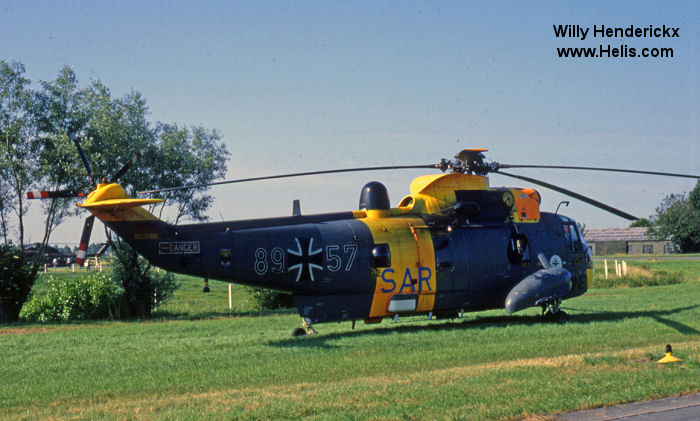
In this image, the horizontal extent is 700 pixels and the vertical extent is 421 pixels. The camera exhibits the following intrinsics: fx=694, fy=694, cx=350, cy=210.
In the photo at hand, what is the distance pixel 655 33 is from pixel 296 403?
14.9 m

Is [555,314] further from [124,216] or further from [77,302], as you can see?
[77,302]

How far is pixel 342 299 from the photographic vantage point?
58.1ft

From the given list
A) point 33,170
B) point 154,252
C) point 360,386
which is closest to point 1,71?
point 33,170

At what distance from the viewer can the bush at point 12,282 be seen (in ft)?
92.5

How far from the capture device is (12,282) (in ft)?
93.0

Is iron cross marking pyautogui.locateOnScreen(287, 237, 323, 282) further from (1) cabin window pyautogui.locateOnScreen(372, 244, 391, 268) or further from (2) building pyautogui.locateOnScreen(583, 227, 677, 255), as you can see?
(2) building pyautogui.locateOnScreen(583, 227, 677, 255)

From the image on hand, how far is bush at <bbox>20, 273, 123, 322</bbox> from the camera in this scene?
27.8m

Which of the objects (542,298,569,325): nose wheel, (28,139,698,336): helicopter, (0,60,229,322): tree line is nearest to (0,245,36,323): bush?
(0,60,229,322): tree line

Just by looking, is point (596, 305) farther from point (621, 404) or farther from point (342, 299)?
point (621, 404)

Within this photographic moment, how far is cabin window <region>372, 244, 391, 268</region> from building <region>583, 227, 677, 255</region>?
106 meters

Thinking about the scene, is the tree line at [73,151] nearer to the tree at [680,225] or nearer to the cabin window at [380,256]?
the cabin window at [380,256]

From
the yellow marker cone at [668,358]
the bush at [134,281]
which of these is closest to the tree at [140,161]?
the bush at [134,281]

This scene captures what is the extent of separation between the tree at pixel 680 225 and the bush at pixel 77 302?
9373cm

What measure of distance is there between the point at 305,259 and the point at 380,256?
2.05 metres
